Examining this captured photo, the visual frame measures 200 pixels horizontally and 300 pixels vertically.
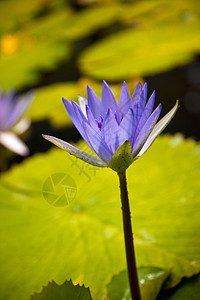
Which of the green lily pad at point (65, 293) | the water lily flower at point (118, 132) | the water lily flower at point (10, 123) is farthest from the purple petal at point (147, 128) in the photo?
the water lily flower at point (10, 123)

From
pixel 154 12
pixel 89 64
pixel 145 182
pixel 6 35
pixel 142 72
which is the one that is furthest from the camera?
pixel 6 35

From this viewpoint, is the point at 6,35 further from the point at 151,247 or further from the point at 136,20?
the point at 151,247

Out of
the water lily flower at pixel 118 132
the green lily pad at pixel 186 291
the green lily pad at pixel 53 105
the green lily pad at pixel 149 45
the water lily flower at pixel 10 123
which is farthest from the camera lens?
the green lily pad at pixel 149 45

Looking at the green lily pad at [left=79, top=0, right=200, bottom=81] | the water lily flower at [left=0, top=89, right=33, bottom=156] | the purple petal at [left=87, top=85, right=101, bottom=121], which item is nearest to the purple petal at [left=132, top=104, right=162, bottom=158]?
the purple petal at [left=87, top=85, right=101, bottom=121]

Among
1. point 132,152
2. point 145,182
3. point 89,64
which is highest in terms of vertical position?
point 89,64

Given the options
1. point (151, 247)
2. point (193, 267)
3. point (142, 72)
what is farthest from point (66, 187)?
point (142, 72)

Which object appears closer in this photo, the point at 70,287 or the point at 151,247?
the point at 70,287

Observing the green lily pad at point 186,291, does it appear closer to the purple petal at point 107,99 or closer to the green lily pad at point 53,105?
the purple petal at point 107,99

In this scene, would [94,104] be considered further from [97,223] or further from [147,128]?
[97,223]
